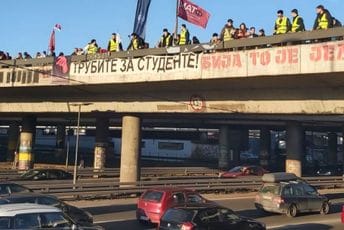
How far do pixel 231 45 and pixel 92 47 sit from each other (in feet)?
31.5

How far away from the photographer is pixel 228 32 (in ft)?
80.6

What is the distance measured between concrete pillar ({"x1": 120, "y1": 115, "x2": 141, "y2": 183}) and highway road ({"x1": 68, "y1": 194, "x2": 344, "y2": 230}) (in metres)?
2.73

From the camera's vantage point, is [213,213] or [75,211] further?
[75,211]

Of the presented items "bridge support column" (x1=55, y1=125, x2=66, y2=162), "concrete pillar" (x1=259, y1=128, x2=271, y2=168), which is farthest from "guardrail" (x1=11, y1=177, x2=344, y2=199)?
"bridge support column" (x1=55, y1=125, x2=66, y2=162)

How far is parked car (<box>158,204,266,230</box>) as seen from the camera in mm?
13930

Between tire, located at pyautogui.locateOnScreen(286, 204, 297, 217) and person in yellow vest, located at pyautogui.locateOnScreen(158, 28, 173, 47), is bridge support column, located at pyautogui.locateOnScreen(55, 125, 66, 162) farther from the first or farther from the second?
tire, located at pyautogui.locateOnScreen(286, 204, 297, 217)

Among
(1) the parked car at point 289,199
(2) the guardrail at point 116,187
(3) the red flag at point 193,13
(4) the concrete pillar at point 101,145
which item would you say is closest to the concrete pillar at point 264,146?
(4) the concrete pillar at point 101,145

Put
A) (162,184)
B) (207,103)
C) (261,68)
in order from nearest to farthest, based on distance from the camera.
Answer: (261,68)
(207,103)
(162,184)

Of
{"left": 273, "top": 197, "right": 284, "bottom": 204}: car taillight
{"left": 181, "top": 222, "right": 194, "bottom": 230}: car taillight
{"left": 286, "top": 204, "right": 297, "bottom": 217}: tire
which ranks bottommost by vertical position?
{"left": 286, "top": 204, "right": 297, "bottom": 217}: tire

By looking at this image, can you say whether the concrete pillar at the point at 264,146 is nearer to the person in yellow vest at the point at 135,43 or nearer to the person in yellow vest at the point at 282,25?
the person in yellow vest at the point at 135,43

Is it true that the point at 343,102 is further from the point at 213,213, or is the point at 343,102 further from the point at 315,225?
the point at 213,213

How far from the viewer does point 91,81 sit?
90.8 feet

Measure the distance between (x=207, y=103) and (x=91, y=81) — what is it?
19.8 feet

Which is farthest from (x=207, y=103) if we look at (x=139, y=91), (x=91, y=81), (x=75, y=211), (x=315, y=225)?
(x=75, y=211)
